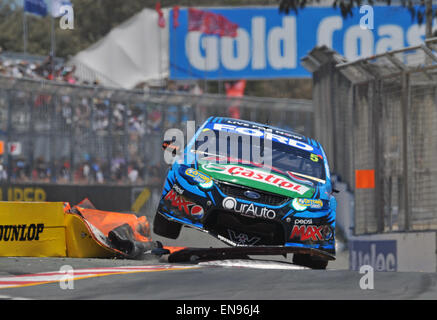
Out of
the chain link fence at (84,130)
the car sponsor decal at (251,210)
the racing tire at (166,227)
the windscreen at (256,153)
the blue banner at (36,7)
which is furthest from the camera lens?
the blue banner at (36,7)

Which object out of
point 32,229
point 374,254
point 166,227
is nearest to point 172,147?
point 166,227

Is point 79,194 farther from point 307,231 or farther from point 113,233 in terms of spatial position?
point 307,231

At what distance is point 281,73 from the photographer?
135ft

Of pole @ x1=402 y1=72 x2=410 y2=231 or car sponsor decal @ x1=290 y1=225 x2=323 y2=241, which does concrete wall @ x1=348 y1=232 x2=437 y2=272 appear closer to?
pole @ x1=402 y1=72 x2=410 y2=231

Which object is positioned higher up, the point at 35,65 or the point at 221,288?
the point at 35,65

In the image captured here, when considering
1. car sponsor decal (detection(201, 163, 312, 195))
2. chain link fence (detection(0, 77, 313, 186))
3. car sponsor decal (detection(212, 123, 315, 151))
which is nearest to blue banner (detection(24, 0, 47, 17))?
chain link fence (detection(0, 77, 313, 186))

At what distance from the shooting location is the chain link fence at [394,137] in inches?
480

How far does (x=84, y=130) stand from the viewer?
20484 mm

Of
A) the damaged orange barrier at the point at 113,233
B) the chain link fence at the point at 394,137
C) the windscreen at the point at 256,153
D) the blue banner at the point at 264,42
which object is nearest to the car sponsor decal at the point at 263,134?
the windscreen at the point at 256,153

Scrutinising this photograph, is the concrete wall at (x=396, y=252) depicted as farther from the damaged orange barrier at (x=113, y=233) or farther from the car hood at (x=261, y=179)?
the damaged orange barrier at (x=113, y=233)

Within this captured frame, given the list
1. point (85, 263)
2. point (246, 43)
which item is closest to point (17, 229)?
point (85, 263)

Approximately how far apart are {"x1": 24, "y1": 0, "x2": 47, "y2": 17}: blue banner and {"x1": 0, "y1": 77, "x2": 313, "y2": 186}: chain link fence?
882 cm

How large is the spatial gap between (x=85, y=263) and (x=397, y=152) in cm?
562
